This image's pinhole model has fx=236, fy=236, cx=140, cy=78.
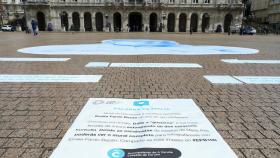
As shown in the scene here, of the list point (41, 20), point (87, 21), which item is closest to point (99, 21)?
point (87, 21)

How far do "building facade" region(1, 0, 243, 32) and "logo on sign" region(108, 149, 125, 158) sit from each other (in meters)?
54.4

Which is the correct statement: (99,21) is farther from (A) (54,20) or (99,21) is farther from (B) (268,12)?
(B) (268,12)

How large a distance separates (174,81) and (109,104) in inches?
105

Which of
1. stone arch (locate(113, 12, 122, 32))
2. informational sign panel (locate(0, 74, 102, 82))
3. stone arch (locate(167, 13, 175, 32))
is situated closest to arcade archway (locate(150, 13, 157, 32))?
stone arch (locate(167, 13, 175, 32))

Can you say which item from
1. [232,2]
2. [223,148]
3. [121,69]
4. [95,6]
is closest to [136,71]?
[121,69]

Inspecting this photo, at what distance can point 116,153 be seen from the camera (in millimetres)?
3121

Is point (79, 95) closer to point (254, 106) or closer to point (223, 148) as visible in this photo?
point (223, 148)

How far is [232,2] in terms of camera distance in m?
58.2

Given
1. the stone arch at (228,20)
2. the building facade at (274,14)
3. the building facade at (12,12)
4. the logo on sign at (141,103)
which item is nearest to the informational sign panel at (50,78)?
the logo on sign at (141,103)

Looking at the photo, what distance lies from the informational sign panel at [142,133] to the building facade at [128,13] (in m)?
53.0

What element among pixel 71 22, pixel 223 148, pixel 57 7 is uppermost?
pixel 57 7

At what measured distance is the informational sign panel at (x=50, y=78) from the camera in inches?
271

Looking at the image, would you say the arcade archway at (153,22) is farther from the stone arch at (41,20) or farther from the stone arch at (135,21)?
the stone arch at (41,20)

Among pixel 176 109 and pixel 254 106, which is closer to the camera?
pixel 176 109
